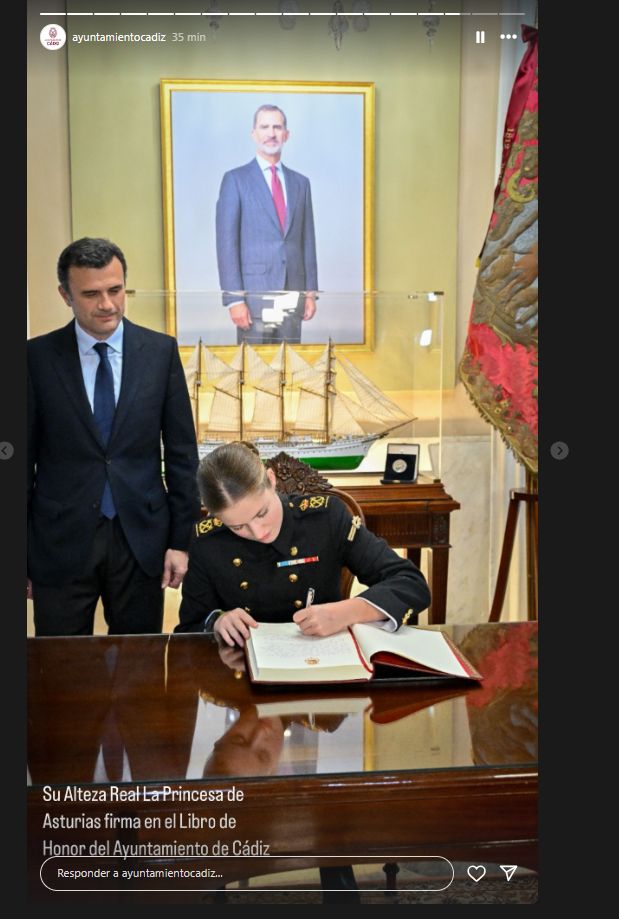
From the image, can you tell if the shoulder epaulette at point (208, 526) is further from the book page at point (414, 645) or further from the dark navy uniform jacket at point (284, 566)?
the book page at point (414, 645)

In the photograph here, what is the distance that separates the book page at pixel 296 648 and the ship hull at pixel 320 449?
1.56 meters

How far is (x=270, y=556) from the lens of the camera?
6.35 ft

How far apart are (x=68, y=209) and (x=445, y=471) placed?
5.92 feet

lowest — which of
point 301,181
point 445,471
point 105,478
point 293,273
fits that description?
point 445,471

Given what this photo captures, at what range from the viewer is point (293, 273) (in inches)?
137

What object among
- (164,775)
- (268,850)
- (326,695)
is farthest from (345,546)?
(268,850)

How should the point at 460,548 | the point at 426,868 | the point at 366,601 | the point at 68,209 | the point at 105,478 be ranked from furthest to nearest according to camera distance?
1. the point at 460,548
2. the point at 68,209
3. the point at 105,478
4. the point at 366,601
5. the point at 426,868

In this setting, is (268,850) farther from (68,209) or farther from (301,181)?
(301,181)

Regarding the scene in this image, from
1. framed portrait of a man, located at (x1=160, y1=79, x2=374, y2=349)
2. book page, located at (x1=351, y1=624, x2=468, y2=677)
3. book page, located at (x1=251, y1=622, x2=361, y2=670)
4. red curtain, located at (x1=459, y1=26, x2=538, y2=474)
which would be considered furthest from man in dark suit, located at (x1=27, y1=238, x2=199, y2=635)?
framed portrait of a man, located at (x1=160, y1=79, x2=374, y2=349)

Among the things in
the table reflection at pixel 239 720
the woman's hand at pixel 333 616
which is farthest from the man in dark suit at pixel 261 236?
the table reflection at pixel 239 720

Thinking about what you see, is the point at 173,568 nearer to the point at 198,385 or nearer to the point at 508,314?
the point at 198,385

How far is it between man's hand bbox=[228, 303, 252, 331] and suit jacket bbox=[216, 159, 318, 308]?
201mm

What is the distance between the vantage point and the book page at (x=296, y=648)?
143 cm

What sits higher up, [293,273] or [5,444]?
[293,273]
